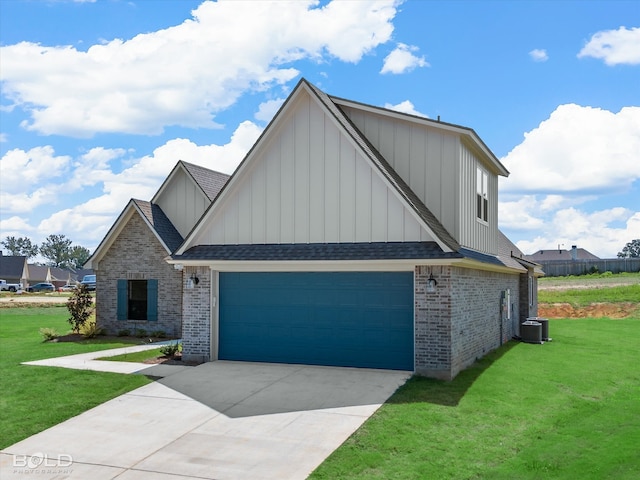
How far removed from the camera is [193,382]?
13859 mm

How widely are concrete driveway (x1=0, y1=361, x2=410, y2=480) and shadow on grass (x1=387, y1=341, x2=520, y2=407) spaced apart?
318 millimetres

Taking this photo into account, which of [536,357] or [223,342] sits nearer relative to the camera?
[223,342]

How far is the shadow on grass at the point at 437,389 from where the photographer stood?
12109mm

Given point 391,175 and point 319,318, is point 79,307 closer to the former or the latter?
point 319,318

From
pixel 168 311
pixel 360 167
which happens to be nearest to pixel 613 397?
pixel 360 167

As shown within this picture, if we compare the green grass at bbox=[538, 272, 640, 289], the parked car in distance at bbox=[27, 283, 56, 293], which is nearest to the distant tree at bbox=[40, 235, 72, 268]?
the parked car in distance at bbox=[27, 283, 56, 293]

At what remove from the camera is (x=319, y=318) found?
15.5 metres

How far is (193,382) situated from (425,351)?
5.26 m

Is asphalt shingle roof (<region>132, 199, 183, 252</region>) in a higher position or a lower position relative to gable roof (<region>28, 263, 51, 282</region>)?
higher

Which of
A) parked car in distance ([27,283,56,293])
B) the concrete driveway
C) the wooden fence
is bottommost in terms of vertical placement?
parked car in distance ([27,283,56,293])

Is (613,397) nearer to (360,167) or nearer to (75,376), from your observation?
(360,167)

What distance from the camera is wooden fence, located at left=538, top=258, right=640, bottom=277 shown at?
2746 inches

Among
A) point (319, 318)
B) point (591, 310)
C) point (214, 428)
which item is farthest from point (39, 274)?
point (214, 428)

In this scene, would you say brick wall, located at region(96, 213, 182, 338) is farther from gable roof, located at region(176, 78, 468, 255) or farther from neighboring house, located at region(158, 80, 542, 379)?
gable roof, located at region(176, 78, 468, 255)
